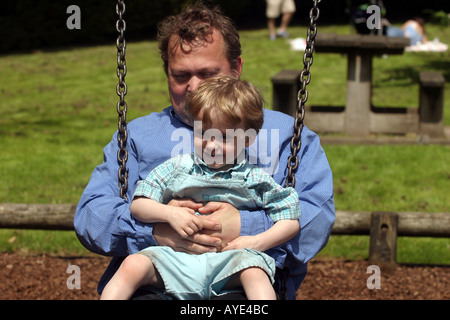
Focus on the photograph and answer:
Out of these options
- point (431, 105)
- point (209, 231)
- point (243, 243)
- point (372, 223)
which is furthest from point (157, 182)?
point (431, 105)

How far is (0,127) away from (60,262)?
4579 mm

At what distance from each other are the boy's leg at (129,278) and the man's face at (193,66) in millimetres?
782

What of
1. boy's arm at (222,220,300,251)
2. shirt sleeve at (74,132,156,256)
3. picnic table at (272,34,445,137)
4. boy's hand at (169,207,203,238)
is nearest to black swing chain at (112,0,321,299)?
shirt sleeve at (74,132,156,256)

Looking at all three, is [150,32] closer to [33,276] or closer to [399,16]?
[399,16]

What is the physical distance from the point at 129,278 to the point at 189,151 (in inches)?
28.5

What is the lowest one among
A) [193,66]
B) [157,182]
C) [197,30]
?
[157,182]

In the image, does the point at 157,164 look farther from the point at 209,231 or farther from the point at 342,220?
the point at 342,220

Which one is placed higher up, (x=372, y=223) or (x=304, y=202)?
(x=304, y=202)

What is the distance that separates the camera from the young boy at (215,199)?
2.44m

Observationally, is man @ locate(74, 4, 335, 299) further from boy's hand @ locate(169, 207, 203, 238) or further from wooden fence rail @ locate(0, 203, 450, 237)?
wooden fence rail @ locate(0, 203, 450, 237)

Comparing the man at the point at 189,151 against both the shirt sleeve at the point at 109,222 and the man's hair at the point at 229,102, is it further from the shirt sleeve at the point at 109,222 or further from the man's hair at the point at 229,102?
Answer: the man's hair at the point at 229,102

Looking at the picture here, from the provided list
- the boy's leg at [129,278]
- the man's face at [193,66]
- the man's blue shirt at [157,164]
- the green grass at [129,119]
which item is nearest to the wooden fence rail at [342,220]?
the green grass at [129,119]

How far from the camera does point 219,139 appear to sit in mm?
2479
